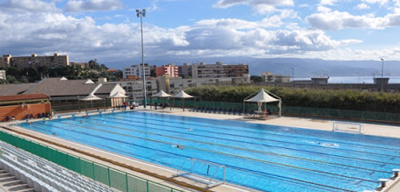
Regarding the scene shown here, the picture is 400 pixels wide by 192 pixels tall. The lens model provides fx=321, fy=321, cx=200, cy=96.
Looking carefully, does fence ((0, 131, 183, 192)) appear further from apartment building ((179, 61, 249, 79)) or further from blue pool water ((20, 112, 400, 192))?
apartment building ((179, 61, 249, 79))

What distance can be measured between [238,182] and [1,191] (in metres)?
8.44

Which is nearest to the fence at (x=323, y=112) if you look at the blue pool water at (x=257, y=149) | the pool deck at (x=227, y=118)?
the pool deck at (x=227, y=118)

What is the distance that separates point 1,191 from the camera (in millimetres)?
9688

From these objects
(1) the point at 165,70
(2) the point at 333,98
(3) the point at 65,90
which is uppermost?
(1) the point at 165,70

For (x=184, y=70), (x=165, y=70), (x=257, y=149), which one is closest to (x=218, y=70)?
(x=165, y=70)

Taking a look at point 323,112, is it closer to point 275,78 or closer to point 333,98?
point 333,98

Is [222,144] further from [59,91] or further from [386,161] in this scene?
[59,91]

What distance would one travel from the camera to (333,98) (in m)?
29.1

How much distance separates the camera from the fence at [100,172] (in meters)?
9.87

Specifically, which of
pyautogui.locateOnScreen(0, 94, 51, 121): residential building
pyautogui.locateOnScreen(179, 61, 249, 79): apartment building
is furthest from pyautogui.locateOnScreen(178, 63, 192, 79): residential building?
pyautogui.locateOnScreen(0, 94, 51, 121): residential building

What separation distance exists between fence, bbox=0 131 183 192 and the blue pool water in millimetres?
4433

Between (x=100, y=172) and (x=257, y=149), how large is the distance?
10.1 meters

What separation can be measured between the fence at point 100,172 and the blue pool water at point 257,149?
14.5ft

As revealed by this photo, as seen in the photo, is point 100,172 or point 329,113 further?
point 329,113
